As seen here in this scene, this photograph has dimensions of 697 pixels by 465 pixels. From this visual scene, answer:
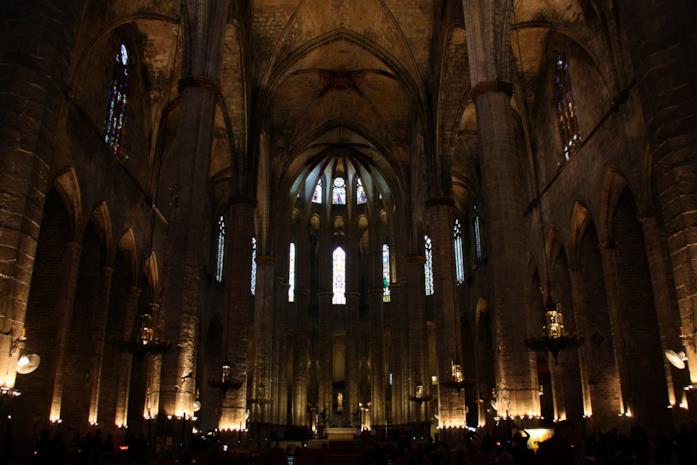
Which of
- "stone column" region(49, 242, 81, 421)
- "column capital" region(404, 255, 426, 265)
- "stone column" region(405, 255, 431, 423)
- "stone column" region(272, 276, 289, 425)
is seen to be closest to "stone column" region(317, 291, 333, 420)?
"stone column" region(272, 276, 289, 425)

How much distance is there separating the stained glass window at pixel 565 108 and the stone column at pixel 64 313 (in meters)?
17.6

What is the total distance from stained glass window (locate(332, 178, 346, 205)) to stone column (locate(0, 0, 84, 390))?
34349mm

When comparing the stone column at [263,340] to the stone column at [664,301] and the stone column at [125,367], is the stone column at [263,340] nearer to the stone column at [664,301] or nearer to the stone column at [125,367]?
the stone column at [125,367]

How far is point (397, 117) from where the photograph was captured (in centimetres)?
3331

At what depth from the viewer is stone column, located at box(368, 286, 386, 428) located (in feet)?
122

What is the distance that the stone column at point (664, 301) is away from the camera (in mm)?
15195

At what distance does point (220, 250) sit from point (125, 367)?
13.9 m

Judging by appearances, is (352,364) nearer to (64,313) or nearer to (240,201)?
(240,201)

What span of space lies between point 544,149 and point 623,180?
643 centimetres

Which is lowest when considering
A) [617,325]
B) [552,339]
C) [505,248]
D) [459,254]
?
[552,339]

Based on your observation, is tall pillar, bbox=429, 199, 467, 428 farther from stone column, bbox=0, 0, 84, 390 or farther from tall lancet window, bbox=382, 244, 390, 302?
tall lancet window, bbox=382, 244, 390, 302

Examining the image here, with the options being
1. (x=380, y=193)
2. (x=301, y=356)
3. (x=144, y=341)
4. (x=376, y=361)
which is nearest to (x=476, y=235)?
(x=380, y=193)

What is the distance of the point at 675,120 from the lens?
7828 millimetres

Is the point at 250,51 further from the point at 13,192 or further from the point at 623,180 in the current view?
the point at 13,192
